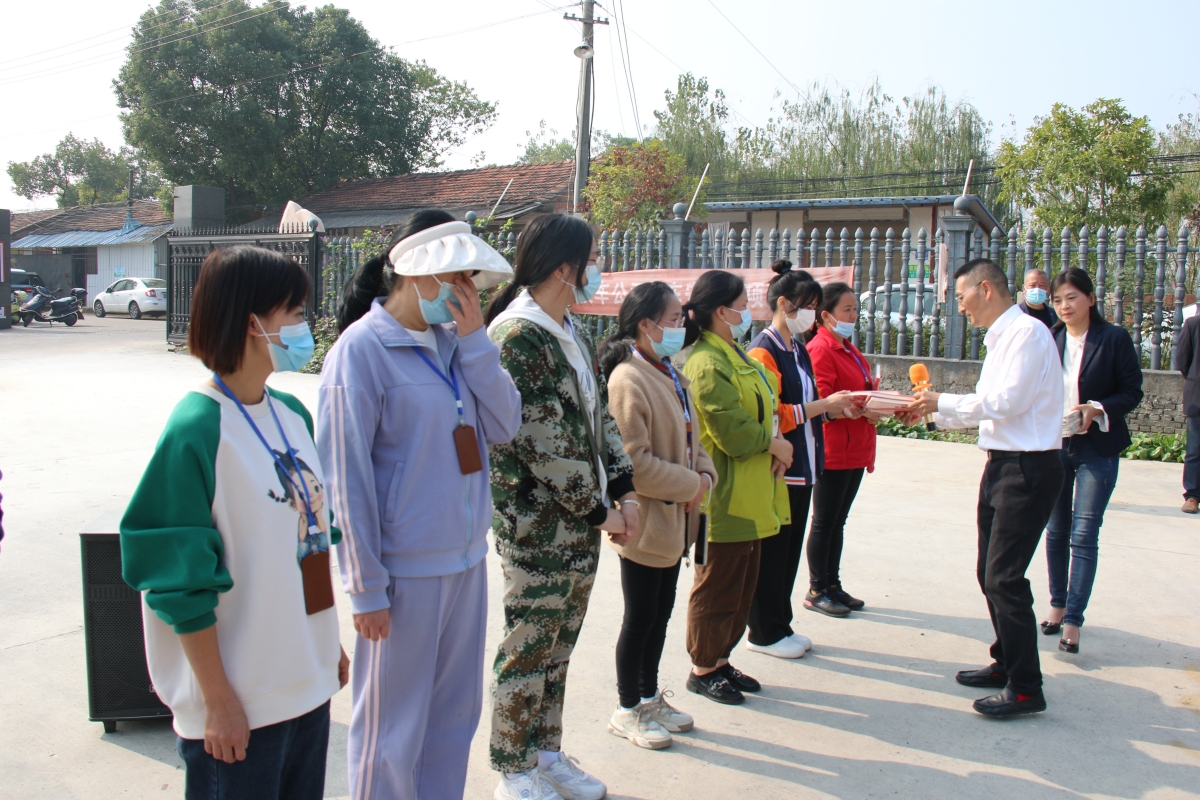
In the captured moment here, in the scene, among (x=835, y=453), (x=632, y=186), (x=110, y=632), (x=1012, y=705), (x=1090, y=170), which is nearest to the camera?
(x=110, y=632)

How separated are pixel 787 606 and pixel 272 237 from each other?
45.9ft

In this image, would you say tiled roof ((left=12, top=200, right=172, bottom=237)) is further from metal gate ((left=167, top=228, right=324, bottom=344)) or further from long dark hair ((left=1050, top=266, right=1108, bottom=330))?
long dark hair ((left=1050, top=266, right=1108, bottom=330))

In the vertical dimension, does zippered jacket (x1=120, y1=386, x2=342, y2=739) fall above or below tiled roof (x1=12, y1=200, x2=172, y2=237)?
below

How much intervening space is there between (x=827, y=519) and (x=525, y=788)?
2.29 metres

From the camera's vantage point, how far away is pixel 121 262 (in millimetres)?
33562

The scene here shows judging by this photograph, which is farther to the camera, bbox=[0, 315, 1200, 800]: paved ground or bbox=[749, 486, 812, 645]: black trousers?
bbox=[749, 486, 812, 645]: black trousers

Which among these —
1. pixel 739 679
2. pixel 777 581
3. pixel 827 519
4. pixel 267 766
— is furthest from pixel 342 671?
pixel 827 519

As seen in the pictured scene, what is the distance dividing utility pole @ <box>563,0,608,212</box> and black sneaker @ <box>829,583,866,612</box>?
10766 millimetres

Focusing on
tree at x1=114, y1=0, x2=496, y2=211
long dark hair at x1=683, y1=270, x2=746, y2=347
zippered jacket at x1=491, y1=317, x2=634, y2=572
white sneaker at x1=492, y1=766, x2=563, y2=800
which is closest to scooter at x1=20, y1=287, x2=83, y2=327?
tree at x1=114, y1=0, x2=496, y2=211

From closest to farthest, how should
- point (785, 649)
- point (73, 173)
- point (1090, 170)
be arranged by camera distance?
point (785, 649) < point (1090, 170) < point (73, 173)

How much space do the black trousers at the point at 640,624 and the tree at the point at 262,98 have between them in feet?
96.6

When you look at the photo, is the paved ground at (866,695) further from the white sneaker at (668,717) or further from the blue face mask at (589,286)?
the blue face mask at (589,286)

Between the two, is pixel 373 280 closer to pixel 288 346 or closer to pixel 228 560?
pixel 288 346

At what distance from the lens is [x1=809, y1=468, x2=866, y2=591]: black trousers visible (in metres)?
4.34
